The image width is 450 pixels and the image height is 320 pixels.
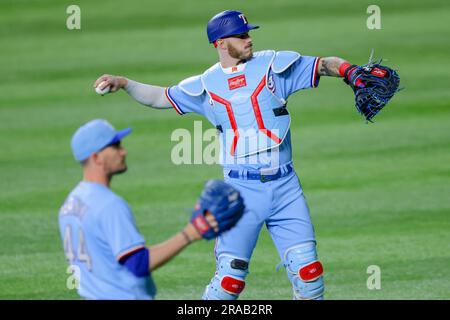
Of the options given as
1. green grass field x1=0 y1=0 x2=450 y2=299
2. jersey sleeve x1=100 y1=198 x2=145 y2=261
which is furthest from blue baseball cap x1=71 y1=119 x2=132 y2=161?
green grass field x1=0 y1=0 x2=450 y2=299

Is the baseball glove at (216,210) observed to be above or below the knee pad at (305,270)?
above

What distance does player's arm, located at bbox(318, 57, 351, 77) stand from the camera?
8141mm

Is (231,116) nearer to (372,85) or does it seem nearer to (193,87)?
(193,87)

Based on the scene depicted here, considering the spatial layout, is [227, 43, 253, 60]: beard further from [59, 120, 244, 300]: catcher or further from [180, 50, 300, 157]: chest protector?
[59, 120, 244, 300]: catcher

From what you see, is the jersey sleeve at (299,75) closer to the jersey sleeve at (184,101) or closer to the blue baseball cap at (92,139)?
the jersey sleeve at (184,101)

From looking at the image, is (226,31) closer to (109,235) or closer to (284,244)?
(284,244)

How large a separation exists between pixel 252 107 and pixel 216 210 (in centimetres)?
200

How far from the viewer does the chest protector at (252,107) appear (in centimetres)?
807

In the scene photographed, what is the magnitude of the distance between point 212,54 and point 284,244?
343 inches

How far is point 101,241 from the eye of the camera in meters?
6.14

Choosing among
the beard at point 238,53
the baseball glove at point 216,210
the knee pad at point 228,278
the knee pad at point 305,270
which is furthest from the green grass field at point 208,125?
the baseball glove at point 216,210

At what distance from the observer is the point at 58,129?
552 inches

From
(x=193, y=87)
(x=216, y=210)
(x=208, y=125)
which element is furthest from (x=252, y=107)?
(x=208, y=125)
